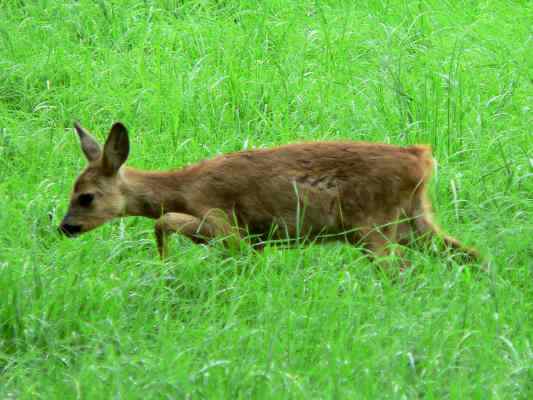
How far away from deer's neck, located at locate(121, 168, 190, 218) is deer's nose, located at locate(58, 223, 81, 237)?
0.33m

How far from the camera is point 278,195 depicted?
6867 mm

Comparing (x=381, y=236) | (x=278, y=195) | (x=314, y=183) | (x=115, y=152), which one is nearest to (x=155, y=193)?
(x=115, y=152)

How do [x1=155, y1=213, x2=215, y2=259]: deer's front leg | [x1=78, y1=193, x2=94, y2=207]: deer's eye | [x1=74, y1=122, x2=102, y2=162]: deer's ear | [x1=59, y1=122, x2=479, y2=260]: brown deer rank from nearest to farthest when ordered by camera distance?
[x1=155, y1=213, x2=215, y2=259]: deer's front leg
[x1=59, y1=122, x2=479, y2=260]: brown deer
[x1=78, y1=193, x2=94, y2=207]: deer's eye
[x1=74, y1=122, x2=102, y2=162]: deer's ear

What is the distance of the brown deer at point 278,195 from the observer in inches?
265

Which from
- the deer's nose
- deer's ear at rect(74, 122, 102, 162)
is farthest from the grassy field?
deer's ear at rect(74, 122, 102, 162)

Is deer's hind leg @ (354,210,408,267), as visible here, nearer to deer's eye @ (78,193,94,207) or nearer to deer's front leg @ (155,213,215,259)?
deer's front leg @ (155,213,215,259)

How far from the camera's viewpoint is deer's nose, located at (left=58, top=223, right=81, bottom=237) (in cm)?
675

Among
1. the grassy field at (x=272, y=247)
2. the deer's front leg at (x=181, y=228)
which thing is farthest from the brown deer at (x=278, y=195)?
the grassy field at (x=272, y=247)

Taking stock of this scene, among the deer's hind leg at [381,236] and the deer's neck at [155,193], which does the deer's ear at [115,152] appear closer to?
the deer's neck at [155,193]

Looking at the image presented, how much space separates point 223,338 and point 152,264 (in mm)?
1111

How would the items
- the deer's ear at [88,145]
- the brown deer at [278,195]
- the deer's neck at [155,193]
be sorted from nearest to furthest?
the brown deer at [278,195] → the deer's neck at [155,193] → the deer's ear at [88,145]

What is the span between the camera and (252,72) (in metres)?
9.04

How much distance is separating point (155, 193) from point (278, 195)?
2.16 ft

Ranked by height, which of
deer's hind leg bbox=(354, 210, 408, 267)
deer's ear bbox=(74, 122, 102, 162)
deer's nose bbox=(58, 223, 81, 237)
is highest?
deer's ear bbox=(74, 122, 102, 162)
